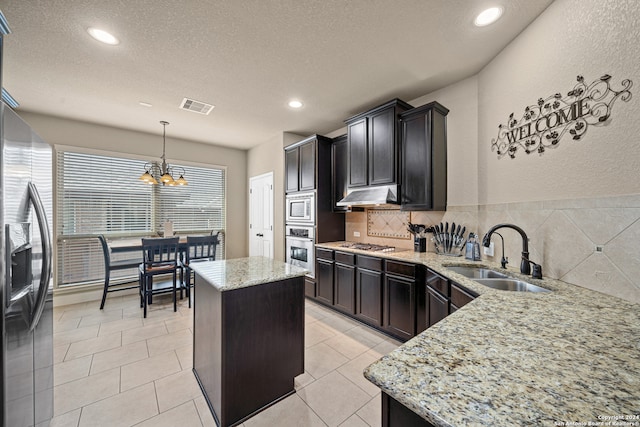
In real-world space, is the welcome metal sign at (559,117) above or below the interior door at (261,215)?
above

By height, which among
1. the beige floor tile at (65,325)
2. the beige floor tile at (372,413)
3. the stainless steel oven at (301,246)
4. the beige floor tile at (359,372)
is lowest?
the beige floor tile at (372,413)

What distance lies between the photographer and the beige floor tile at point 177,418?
1.60 meters

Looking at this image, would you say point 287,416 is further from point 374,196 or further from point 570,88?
point 570,88

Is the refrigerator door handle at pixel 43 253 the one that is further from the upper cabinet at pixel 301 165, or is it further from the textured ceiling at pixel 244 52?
the upper cabinet at pixel 301 165

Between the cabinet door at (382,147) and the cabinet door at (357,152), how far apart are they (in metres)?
0.09

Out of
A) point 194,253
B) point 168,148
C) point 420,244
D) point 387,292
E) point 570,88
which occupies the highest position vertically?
point 168,148

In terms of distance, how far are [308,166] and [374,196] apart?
1321mm

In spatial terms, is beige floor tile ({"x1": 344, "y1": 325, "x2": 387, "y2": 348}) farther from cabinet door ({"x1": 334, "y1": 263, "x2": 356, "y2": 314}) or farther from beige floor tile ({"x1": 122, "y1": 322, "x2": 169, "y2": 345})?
beige floor tile ({"x1": 122, "y1": 322, "x2": 169, "y2": 345})

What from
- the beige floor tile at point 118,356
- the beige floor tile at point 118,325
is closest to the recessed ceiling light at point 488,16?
the beige floor tile at point 118,356

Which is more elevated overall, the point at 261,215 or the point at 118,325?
the point at 261,215

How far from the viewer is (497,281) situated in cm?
181

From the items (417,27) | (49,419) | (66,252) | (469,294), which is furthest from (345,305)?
(66,252)

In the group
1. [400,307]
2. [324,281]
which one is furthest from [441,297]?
[324,281]

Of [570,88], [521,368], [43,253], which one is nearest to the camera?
[521,368]
